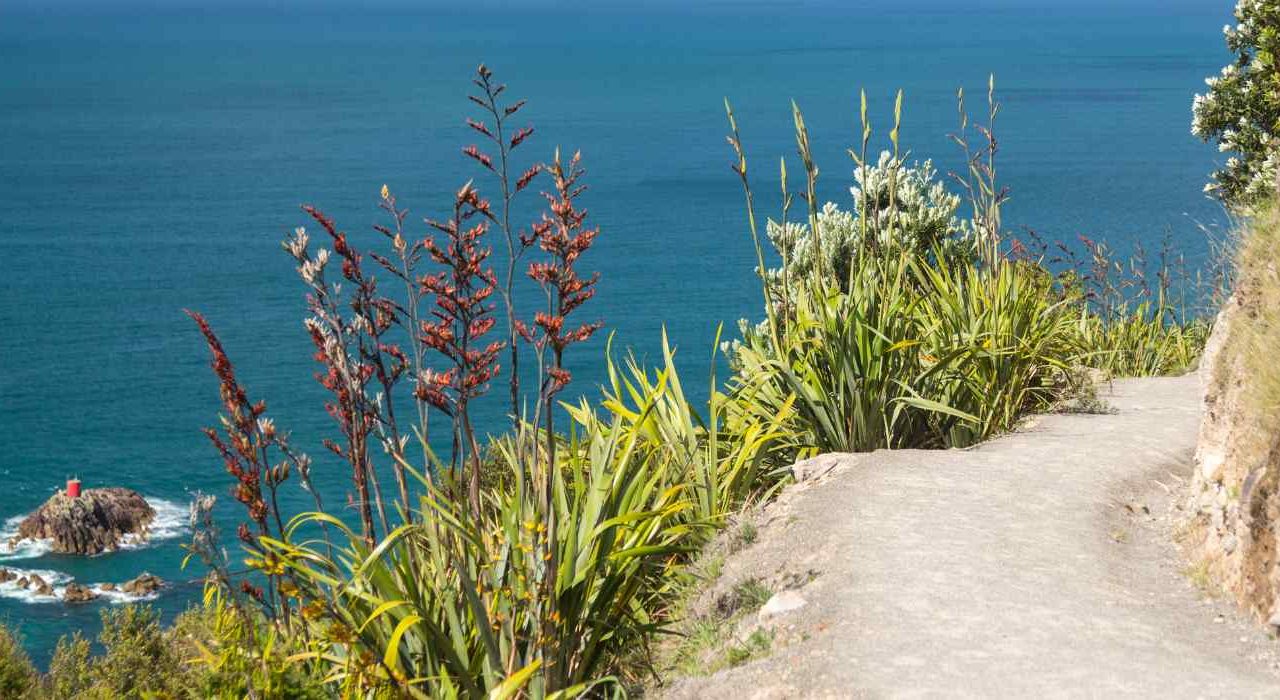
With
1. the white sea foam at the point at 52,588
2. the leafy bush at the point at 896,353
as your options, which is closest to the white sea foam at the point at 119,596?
the white sea foam at the point at 52,588

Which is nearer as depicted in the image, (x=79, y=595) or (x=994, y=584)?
(x=994, y=584)

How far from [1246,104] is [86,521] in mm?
39287

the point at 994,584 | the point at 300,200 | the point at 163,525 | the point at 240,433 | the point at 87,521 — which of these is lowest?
the point at 163,525

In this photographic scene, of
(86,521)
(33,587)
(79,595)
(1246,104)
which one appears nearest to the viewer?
(1246,104)

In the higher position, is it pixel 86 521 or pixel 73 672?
pixel 73 672

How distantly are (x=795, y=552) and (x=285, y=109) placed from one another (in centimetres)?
15246

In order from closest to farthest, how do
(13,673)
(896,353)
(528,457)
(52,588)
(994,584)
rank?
(994,584), (528,457), (896,353), (13,673), (52,588)

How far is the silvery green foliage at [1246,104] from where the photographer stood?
13.3m

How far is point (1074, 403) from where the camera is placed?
977cm

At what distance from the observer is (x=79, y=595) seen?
3866 cm

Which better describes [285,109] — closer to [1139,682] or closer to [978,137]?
[978,137]

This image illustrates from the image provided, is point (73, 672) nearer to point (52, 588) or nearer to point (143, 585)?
point (143, 585)

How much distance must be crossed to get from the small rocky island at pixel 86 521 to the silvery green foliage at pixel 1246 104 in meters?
38.1

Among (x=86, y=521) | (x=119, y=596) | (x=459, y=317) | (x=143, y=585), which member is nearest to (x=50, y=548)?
(x=86, y=521)
